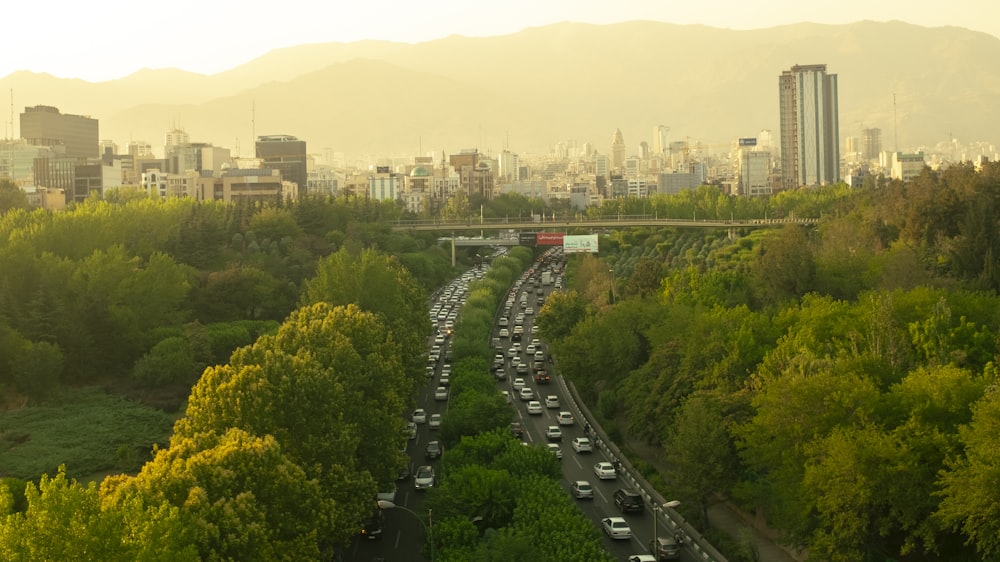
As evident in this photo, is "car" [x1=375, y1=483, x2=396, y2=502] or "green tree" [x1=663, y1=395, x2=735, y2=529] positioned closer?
"green tree" [x1=663, y1=395, x2=735, y2=529]

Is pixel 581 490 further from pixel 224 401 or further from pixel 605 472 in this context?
pixel 224 401

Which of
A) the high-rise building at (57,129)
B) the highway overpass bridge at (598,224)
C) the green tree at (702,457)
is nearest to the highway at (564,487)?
the green tree at (702,457)

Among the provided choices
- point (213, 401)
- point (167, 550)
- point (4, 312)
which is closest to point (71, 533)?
point (167, 550)

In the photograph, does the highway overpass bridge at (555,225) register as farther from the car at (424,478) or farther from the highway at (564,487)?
the car at (424,478)

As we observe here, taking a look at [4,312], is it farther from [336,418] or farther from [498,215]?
[498,215]

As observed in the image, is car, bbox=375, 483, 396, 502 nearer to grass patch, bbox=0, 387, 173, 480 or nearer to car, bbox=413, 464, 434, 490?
car, bbox=413, 464, 434, 490

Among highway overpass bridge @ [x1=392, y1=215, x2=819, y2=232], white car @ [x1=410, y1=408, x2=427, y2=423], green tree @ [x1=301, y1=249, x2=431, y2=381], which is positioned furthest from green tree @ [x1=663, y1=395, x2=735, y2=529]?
highway overpass bridge @ [x1=392, y1=215, x2=819, y2=232]
